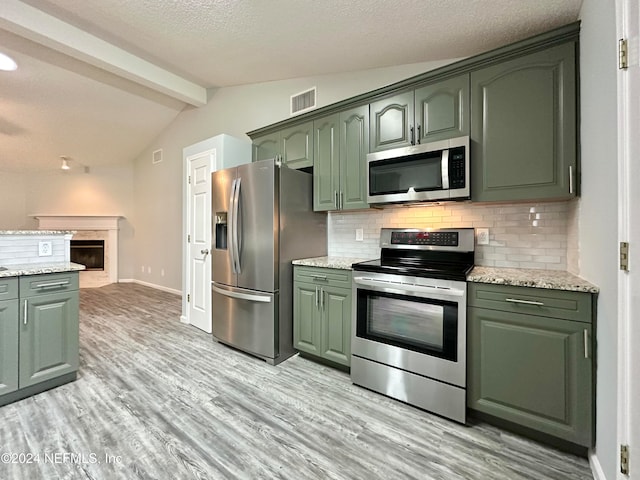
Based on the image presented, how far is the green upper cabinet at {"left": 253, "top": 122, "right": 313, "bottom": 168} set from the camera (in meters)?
2.98

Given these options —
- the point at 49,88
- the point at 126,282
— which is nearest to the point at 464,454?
the point at 49,88

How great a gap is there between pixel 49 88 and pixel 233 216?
3.64m

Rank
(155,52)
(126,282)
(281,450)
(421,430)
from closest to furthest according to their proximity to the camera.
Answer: (281,450) → (421,430) → (155,52) → (126,282)

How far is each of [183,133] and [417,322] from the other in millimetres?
5582

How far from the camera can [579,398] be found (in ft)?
4.90

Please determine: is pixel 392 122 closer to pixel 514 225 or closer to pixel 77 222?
pixel 514 225

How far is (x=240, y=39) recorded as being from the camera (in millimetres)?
2709

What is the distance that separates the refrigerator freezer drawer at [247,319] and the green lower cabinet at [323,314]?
0.77 ft

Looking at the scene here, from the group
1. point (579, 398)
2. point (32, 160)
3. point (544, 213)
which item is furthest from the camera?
point (32, 160)

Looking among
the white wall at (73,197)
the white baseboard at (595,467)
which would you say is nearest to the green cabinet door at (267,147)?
the white baseboard at (595,467)

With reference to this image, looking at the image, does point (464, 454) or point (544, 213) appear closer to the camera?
point (464, 454)

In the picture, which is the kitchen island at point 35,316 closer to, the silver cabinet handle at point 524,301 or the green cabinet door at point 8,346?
the green cabinet door at point 8,346

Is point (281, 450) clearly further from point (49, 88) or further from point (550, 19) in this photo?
point (49, 88)

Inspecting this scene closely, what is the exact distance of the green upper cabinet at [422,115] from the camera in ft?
6.79
